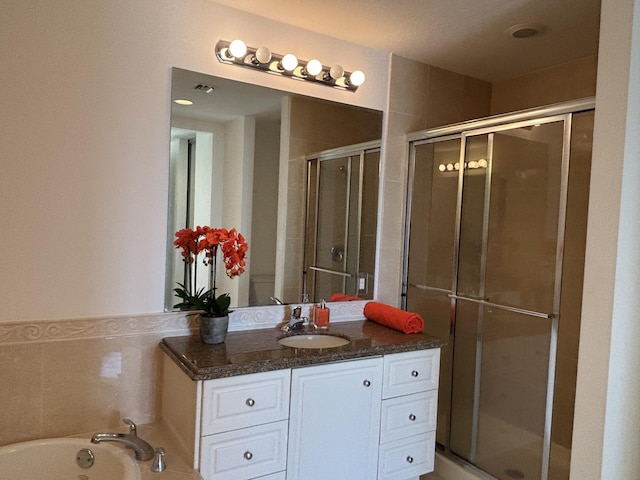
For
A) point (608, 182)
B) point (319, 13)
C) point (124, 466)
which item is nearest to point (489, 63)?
point (319, 13)

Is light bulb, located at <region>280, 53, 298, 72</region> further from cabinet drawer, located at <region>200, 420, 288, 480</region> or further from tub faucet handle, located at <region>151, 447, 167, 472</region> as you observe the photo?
tub faucet handle, located at <region>151, 447, 167, 472</region>

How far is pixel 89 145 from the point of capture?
6.04 ft

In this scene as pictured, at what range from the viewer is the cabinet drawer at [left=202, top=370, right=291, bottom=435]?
5.42ft

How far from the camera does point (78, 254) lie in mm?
1841

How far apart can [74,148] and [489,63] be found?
7.30ft

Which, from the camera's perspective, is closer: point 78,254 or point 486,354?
point 78,254

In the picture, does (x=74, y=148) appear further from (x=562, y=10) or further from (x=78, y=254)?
(x=562, y=10)

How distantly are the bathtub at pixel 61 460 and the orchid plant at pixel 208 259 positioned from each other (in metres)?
0.60

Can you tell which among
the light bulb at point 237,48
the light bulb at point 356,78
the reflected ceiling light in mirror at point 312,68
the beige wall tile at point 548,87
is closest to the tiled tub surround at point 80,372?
the light bulb at point 237,48

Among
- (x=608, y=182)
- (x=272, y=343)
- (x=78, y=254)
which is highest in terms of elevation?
(x=608, y=182)

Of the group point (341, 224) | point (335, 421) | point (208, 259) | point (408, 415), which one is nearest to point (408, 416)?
point (408, 415)

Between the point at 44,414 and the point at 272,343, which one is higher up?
the point at 272,343

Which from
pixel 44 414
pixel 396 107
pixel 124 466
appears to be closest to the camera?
pixel 124 466

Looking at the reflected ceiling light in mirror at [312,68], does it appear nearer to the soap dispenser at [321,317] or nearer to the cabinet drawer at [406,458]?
the soap dispenser at [321,317]
